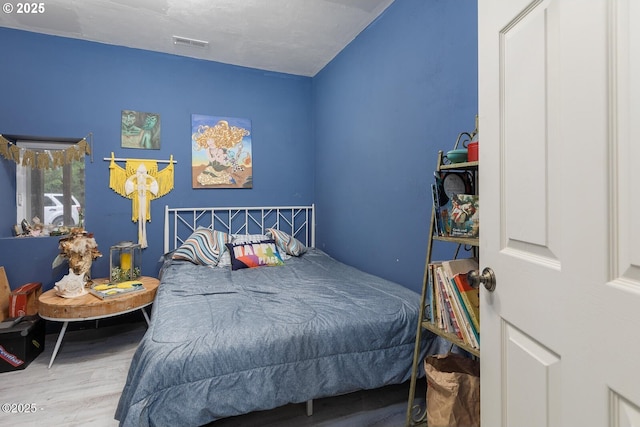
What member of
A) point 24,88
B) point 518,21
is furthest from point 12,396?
point 518,21

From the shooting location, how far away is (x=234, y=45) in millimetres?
2943

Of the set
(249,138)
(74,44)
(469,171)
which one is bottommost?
(469,171)

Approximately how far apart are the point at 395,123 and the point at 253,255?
161 centimetres

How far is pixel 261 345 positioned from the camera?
1395 millimetres

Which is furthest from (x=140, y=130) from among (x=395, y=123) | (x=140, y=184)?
(x=395, y=123)

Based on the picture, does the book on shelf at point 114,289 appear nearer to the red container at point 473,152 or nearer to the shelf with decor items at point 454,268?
the shelf with decor items at point 454,268

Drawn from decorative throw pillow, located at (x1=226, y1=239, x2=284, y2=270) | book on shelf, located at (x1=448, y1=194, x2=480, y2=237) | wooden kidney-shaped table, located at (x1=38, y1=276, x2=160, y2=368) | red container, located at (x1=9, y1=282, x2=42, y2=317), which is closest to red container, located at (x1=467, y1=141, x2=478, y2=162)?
book on shelf, located at (x1=448, y1=194, x2=480, y2=237)

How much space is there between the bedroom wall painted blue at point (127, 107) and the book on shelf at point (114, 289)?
0.50 metres

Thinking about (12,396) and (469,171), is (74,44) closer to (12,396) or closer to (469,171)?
(12,396)

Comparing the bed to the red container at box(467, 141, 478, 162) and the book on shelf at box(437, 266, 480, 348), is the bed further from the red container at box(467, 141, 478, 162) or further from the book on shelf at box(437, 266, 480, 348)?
the red container at box(467, 141, 478, 162)

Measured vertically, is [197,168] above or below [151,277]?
above

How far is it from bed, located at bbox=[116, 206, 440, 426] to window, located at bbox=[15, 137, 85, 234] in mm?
1407

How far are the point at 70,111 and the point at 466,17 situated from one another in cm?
318

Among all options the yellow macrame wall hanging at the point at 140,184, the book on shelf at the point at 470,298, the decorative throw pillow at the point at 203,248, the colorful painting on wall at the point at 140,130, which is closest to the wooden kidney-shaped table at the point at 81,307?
the decorative throw pillow at the point at 203,248
